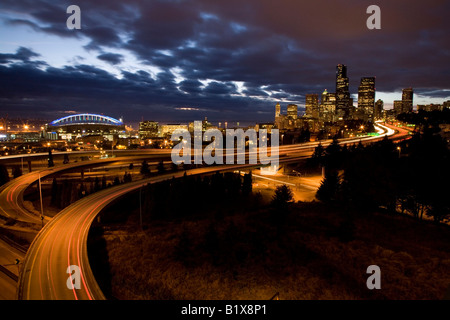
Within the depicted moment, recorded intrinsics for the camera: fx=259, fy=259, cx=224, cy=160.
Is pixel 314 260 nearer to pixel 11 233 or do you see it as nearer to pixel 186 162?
pixel 11 233

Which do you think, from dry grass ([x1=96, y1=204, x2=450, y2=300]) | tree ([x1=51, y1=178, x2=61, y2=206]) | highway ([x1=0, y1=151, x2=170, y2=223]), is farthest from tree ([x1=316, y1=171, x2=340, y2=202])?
tree ([x1=51, y1=178, x2=61, y2=206])

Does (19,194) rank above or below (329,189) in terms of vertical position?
below

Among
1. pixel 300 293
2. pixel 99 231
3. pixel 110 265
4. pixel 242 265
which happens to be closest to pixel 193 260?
pixel 242 265

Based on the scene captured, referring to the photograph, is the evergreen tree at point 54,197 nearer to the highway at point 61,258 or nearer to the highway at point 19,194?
the highway at point 19,194

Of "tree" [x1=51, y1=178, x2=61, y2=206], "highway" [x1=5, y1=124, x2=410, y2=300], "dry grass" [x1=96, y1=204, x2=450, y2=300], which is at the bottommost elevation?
"tree" [x1=51, y1=178, x2=61, y2=206]

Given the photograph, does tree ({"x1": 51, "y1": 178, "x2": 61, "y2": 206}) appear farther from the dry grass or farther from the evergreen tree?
the dry grass

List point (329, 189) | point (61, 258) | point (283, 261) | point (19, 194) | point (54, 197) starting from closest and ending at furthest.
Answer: point (61, 258), point (283, 261), point (329, 189), point (19, 194), point (54, 197)

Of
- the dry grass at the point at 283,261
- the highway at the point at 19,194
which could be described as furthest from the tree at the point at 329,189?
the highway at the point at 19,194

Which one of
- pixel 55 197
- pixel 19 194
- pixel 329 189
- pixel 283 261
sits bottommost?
pixel 55 197

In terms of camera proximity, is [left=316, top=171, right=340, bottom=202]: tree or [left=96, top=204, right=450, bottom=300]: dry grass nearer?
[left=96, top=204, right=450, bottom=300]: dry grass

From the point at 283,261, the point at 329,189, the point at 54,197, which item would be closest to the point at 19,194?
the point at 54,197

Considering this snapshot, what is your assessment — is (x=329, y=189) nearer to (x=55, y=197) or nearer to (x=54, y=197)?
(x=55, y=197)
